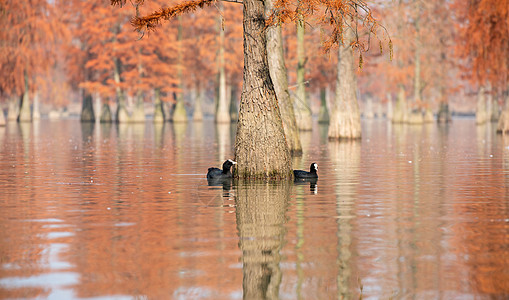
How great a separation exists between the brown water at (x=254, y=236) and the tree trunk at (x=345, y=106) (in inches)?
761

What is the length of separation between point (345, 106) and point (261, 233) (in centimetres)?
3044

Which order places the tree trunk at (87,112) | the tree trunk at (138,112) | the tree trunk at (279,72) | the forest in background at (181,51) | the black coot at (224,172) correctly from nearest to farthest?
the black coot at (224,172) < the tree trunk at (279,72) < the forest in background at (181,51) < the tree trunk at (138,112) < the tree trunk at (87,112)

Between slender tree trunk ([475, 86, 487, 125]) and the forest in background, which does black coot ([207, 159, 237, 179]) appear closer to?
the forest in background

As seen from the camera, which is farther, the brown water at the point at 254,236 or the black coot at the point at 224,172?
the black coot at the point at 224,172

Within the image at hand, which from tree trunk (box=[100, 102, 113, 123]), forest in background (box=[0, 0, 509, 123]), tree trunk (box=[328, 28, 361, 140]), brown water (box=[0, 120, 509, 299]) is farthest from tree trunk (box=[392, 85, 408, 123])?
brown water (box=[0, 120, 509, 299])

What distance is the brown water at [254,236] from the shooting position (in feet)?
26.1

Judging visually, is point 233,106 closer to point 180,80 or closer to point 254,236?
point 180,80

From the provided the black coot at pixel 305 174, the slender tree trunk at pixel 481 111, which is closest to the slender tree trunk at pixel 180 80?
the slender tree trunk at pixel 481 111

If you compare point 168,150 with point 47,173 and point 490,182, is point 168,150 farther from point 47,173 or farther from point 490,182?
point 490,182

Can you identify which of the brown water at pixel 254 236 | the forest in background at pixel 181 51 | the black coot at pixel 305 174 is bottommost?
the brown water at pixel 254 236

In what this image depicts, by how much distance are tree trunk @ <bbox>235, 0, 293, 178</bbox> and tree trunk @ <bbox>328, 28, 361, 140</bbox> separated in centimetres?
2236

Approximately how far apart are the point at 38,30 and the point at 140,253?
59979 mm

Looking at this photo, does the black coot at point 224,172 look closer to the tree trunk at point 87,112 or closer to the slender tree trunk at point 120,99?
the slender tree trunk at point 120,99

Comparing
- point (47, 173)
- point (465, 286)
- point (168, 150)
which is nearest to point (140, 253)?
point (465, 286)
